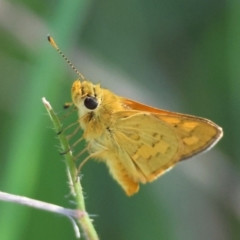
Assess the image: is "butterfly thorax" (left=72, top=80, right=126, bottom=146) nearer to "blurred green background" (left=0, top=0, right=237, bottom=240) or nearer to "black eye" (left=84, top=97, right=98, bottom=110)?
"black eye" (left=84, top=97, right=98, bottom=110)

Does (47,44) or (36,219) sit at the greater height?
(47,44)

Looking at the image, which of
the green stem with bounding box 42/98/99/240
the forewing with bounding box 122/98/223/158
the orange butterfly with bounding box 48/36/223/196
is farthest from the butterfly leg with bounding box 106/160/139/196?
the green stem with bounding box 42/98/99/240

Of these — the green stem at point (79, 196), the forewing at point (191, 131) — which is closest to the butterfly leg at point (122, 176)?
the forewing at point (191, 131)

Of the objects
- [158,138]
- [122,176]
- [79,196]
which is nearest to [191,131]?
[158,138]

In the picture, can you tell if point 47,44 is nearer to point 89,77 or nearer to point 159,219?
point 89,77

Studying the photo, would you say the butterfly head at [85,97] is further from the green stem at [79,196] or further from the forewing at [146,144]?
the green stem at [79,196]

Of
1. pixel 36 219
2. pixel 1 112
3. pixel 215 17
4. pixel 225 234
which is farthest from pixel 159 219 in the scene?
pixel 215 17

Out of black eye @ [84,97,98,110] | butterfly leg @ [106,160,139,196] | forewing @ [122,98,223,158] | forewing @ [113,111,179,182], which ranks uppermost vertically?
forewing @ [122,98,223,158]

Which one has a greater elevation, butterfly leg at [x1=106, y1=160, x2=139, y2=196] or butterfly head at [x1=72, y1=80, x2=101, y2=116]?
butterfly head at [x1=72, y1=80, x2=101, y2=116]

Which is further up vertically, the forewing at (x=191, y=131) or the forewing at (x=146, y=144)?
the forewing at (x=191, y=131)
